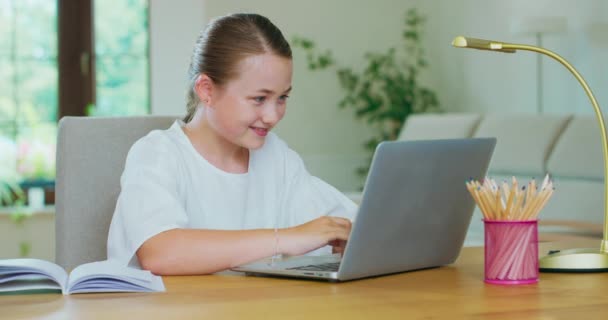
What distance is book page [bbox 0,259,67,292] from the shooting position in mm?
1451

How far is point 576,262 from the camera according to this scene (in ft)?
5.56

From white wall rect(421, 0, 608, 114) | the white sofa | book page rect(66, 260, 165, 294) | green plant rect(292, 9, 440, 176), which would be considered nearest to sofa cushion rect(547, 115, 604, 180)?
the white sofa

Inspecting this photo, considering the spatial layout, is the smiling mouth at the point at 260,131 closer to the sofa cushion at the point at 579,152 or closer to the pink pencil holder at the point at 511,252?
the pink pencil holder at the point at 511,252

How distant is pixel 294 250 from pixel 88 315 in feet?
1.61

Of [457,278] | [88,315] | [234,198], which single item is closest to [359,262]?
[457,278]

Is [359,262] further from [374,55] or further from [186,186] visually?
[374,55]

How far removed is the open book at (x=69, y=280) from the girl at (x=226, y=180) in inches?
7.8

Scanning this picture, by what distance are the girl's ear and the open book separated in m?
0.59

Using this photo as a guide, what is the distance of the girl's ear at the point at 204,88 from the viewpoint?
1.99m

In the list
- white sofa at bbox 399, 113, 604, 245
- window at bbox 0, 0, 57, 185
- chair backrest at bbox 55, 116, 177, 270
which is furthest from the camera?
window at bbox 0, 0, 57, 185

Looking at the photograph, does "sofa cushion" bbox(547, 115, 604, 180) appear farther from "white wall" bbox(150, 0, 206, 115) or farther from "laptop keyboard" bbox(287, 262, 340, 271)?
"laptop keyboard" bbox(287, 262, 340, 271)

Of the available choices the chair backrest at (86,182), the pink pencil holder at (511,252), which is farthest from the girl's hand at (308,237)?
the chair backrest at (86,182)

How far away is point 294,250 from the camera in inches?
66.9

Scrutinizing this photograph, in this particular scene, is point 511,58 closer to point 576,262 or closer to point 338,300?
point 576,262
